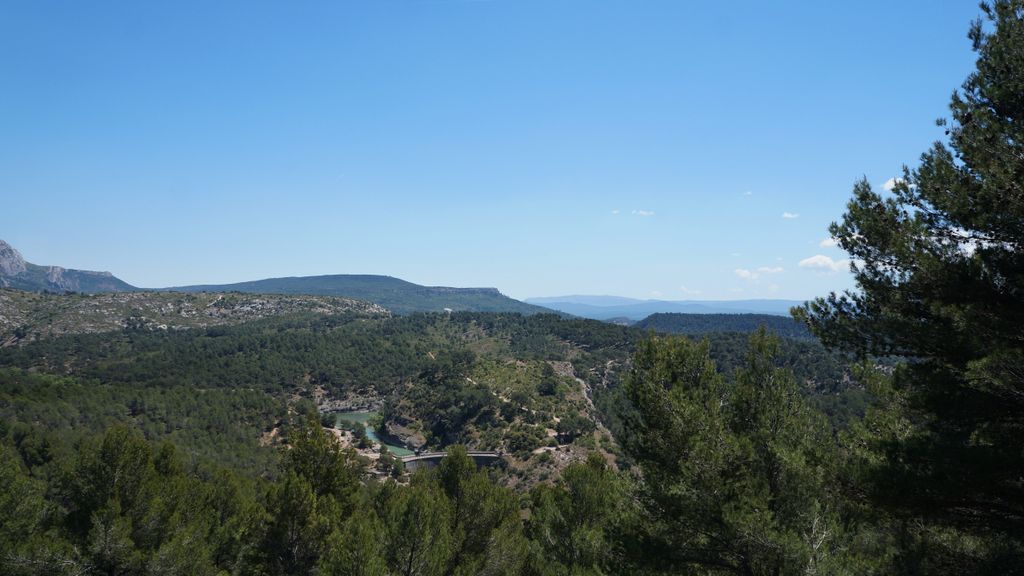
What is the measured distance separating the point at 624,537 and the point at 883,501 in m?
5.22

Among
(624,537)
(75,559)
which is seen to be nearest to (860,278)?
(624,537)

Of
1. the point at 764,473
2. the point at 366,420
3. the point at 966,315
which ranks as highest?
the point at 966,315

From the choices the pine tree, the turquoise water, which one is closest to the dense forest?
the pine tree

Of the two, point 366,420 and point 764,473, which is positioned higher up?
point 764,473

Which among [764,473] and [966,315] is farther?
[764,473]

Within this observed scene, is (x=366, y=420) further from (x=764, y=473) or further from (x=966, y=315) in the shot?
(x=966, y=315)

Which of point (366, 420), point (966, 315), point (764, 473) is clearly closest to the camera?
point (966, 315)

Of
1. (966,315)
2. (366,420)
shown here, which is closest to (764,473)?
(966,315)

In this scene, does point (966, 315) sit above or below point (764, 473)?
above

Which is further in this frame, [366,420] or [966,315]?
[366,420]

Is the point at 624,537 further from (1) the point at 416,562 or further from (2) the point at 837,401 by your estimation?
(2) the point at 837,401

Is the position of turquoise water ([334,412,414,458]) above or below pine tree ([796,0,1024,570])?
below

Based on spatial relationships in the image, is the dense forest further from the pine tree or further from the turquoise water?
the turquoise water

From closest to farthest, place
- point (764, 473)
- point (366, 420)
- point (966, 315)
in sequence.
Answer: point (966, 315) → point (764, 473) → point (366, 420)
